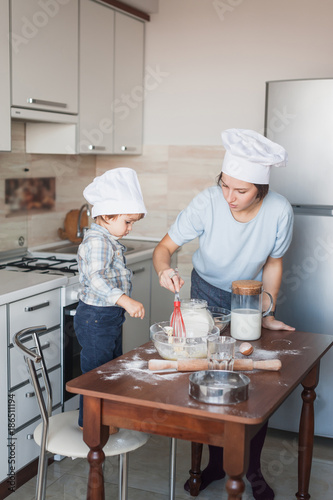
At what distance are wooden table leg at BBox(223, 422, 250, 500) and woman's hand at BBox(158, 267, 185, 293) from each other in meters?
0.62

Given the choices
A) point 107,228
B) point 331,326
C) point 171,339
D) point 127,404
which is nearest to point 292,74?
point 331,326

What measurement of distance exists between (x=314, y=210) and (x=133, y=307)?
1318mm

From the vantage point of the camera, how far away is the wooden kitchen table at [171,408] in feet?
4.71

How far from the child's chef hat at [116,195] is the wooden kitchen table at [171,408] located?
1.62 feet

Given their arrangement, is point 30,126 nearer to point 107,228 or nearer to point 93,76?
point 93,76

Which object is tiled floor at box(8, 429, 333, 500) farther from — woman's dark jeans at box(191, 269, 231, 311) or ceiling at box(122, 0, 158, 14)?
ceiling at box(122, 0, 158, 14)

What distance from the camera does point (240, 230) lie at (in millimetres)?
2287

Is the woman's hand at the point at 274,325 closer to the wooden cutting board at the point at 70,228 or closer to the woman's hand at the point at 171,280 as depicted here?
the woman's hand at the point at 171,280

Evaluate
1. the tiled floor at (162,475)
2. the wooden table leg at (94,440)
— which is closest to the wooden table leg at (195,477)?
the tiled floor at (162,475)

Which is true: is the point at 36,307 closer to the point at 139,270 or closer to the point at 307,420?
the point at 139,270

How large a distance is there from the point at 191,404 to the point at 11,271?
1.49 m

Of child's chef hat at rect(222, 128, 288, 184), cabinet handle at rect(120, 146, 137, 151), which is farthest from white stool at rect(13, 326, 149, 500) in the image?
cabinet handle at rect(120, 146, 137, 151)

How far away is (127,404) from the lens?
1.54m

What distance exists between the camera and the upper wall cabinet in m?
3.22
